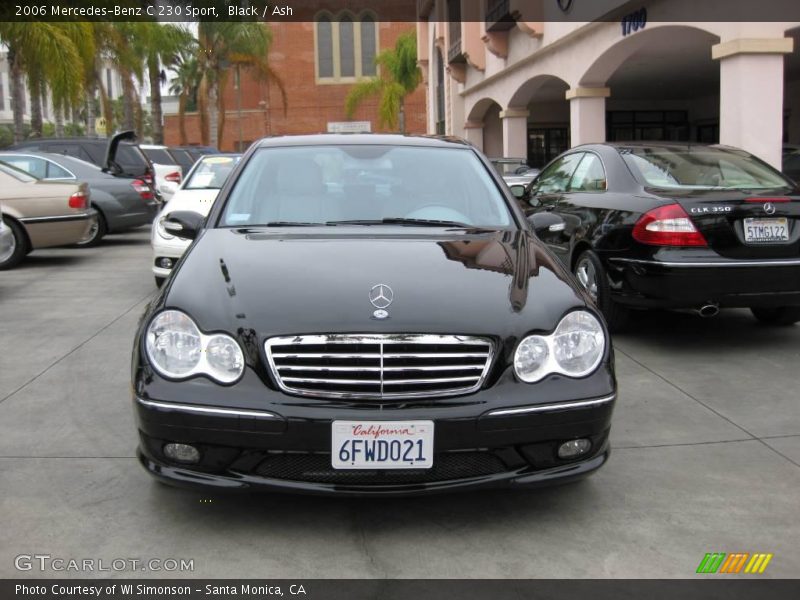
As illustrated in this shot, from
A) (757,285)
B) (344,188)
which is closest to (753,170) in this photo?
(757,285)

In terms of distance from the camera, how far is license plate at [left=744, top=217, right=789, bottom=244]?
5.99 meters

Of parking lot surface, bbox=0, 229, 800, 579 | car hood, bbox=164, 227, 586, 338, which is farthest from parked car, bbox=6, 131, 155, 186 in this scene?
car hood, bbox=164, 227, 586, 338

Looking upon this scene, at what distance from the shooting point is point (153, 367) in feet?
10.7

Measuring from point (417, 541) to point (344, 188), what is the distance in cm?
203

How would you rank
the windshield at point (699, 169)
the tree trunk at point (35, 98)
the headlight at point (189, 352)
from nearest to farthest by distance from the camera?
the headlight at point (189, 352) < the windshield at point (699, 169) < the tree trunk at point (35, 98)

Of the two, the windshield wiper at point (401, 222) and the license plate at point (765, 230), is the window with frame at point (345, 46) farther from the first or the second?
the windshield wiper at point (401, 222)

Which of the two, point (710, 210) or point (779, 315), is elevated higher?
point (710, 210)

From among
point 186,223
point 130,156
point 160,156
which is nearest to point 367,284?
point 186,223

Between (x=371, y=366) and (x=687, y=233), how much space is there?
11.7ft

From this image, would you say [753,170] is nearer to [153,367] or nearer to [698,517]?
[698,517]

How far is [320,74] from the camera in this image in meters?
60.2

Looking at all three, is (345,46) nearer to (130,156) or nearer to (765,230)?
(130,156)

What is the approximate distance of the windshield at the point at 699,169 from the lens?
256 inches

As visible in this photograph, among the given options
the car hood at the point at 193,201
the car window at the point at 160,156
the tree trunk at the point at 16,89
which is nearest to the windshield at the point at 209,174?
the car hood at the point at 193,201
